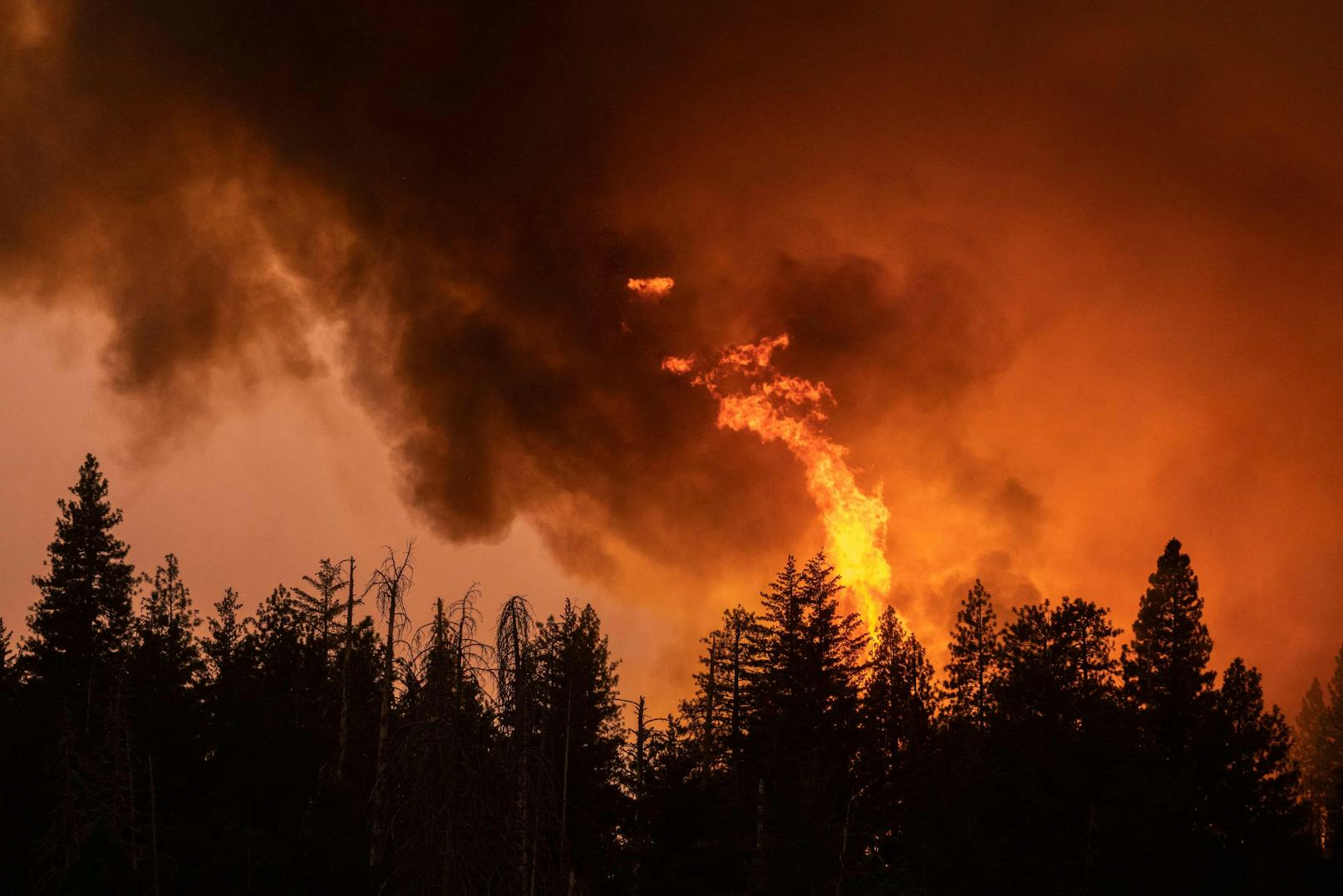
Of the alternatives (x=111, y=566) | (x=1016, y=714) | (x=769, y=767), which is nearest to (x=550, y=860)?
(x=1016, y=714)

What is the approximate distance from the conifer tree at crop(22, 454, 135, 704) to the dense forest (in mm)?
133

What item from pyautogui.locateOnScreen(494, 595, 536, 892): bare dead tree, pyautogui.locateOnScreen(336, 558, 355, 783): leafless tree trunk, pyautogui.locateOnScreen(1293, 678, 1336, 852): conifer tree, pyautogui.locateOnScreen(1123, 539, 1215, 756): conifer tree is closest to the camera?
pyautogui.locateOnScreen(494, 595, 536, 892): bare dead tree

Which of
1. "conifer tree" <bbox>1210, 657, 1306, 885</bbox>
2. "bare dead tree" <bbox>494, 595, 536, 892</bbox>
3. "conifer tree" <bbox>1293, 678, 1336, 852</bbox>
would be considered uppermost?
"conifer tree" <bbox>1293, 678, 1336, 852</bbox>

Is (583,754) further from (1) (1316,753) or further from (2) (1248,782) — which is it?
(1) (1316,753)

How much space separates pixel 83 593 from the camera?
52.5 meters

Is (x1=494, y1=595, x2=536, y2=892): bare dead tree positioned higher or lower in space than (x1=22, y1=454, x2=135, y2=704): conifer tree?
lower

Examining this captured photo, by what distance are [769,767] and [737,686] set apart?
36.8 ft

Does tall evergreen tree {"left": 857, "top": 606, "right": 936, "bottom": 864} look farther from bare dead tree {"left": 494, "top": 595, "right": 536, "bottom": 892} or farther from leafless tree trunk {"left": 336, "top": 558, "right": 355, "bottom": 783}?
bare dead tree {"left": 494, "top": 595, "right": 536, "bottom": 892}

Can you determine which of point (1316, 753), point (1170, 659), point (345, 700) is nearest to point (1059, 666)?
point (1170, 659)

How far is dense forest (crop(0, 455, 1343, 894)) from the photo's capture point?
56.5 feet

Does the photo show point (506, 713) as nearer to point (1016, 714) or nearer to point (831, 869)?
point (831, 869)

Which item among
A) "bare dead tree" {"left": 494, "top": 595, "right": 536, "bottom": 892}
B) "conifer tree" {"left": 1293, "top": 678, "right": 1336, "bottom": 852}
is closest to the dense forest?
"bare dead tree" {"left": 494, "top": 595, "right": 536, "bottom": 892}

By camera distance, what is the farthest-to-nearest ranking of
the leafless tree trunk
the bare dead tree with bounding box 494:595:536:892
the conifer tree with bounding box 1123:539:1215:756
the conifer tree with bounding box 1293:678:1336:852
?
the conifer tree with bounding box 1293:678:1336:852
the conifer tree with bounding box 1123:539:1215:756
the leafless tree trunk
the bare dead tree with bounding box 494:595:536:892

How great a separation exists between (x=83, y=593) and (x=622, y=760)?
2426 centimetres
